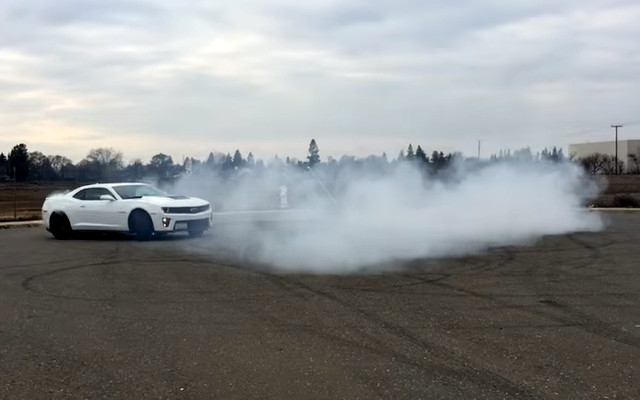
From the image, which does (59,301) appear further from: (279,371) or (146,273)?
(279,371)

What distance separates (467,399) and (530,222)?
14083mm

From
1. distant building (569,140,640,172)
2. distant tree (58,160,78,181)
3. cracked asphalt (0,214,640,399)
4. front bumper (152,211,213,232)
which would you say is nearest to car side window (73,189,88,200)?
front bumper (152,211,213,232)

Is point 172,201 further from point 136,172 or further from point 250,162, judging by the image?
point 136,172

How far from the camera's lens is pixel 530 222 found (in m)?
17.2

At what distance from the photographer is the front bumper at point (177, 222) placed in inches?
573

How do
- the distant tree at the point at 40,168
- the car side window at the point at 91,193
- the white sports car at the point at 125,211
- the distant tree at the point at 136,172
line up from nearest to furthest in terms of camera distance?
the white sports car at the point at 125,211 → the car side window at the point at 91,193 → the distant tree at the point at 136,172 → the distant tree at the point at 40,168

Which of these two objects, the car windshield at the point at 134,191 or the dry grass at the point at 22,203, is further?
the dry grass at the point at 22,203

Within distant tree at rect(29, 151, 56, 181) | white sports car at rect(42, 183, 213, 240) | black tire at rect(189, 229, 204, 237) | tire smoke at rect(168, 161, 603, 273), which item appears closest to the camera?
tire smoke at rect(168, 161, 603, 273)

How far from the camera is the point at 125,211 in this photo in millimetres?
15000

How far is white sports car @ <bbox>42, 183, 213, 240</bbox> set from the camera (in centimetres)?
1466

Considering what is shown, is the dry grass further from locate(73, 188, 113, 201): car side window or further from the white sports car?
locate(73, 188, 113, 201): car side window

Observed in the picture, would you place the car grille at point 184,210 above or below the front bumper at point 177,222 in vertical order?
above

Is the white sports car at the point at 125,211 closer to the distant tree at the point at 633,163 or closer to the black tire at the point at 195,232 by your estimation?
the black tire at the point at 195,232

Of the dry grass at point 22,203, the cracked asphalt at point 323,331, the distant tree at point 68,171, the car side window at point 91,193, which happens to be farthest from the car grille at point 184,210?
the distant tree at point 68,171
